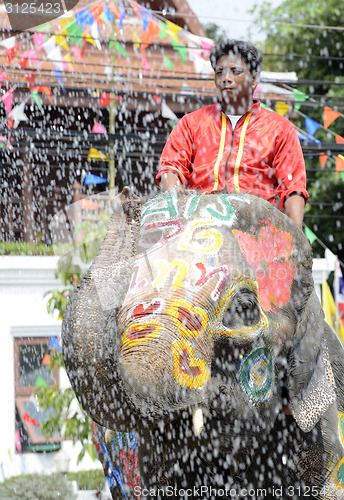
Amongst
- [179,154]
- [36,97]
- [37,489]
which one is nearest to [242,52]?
[179,154]

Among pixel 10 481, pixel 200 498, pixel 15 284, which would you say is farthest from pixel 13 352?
pixel 200 498

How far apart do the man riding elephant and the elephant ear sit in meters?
0.53

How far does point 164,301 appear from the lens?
2396mm

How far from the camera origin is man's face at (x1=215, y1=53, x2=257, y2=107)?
10.6 feet

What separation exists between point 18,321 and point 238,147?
789cm

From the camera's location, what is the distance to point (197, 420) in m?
2.22

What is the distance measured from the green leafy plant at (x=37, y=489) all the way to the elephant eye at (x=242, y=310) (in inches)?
249

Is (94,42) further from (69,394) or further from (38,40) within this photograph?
(69,394)

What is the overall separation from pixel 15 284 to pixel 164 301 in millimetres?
8393

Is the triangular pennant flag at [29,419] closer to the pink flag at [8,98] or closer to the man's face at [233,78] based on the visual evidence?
the pink flag at [8,98]

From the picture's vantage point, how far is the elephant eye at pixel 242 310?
2471mm

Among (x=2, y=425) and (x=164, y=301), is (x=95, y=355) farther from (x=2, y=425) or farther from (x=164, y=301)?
(x=2, y=425)

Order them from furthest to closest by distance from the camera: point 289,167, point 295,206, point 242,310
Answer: point 289,167, point 295,206, point 242,310

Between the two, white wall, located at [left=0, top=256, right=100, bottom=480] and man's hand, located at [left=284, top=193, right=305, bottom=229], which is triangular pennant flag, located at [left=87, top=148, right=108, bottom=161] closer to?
white wall, located at [left=0, top=256, right=100, bottom=480]
